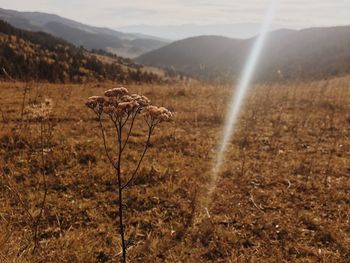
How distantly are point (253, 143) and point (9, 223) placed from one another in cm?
605

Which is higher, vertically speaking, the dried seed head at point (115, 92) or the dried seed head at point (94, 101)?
the dried seed head at point (115, 92)

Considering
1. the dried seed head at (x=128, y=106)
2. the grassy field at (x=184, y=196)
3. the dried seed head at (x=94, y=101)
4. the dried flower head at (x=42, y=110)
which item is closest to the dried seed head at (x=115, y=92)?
the dried seed head at (x=94, y=101)

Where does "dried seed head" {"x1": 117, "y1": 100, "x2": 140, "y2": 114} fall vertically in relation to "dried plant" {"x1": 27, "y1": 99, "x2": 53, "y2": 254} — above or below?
above

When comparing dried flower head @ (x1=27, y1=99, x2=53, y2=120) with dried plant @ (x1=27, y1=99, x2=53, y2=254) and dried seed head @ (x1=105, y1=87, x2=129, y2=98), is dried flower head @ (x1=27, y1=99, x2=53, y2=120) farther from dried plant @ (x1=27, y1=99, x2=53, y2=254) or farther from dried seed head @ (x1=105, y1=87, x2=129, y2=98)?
dried seed head @ (x1=105, y1=87, x2=129, y2=98)

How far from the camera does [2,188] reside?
548 cm

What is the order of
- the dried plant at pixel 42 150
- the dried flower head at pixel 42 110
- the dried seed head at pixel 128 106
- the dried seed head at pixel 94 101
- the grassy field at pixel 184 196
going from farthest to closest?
1. the dried flower head at pixel 42 110
2. the grassy field at pixel 184 196
3. the dried plant at pixel 42 150
4. the dried seed head at pixel 94 101
5. the dried seed head at pixel 128 106

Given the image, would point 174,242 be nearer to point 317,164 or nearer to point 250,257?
point 250,257

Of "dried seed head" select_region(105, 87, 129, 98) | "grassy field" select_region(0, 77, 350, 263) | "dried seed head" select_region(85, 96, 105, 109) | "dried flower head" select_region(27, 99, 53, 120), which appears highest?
"dried seed head" select_region(105, 87, 129, 98)

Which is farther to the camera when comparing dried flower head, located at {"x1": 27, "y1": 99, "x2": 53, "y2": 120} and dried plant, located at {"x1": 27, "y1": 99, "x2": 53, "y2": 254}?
dried flower head, located at {"x1": 27, "y1": 99, "x2": 53, "y2": 120}

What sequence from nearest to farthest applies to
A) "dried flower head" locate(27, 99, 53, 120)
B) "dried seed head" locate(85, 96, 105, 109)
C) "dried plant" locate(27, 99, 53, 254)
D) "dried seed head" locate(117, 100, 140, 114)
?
1. "dried seed head" locate(117, 100, 140, 114)
2. "dried seed head" locate(85, 96, 105, 109)
3. "dried plant" locate(27, 99, 53, 254)
4. "dried flower head" locate(27, 99, 53, 120)

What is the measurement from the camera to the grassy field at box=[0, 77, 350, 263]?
427cm

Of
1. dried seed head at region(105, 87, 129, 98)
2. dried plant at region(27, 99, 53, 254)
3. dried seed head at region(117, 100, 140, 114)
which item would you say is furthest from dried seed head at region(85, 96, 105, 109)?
dried plant at region(27, 99, 53, 254)

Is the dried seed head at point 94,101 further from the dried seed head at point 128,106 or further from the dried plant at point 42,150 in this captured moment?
the dried plant at point 42,150

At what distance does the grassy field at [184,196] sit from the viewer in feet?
14.0
